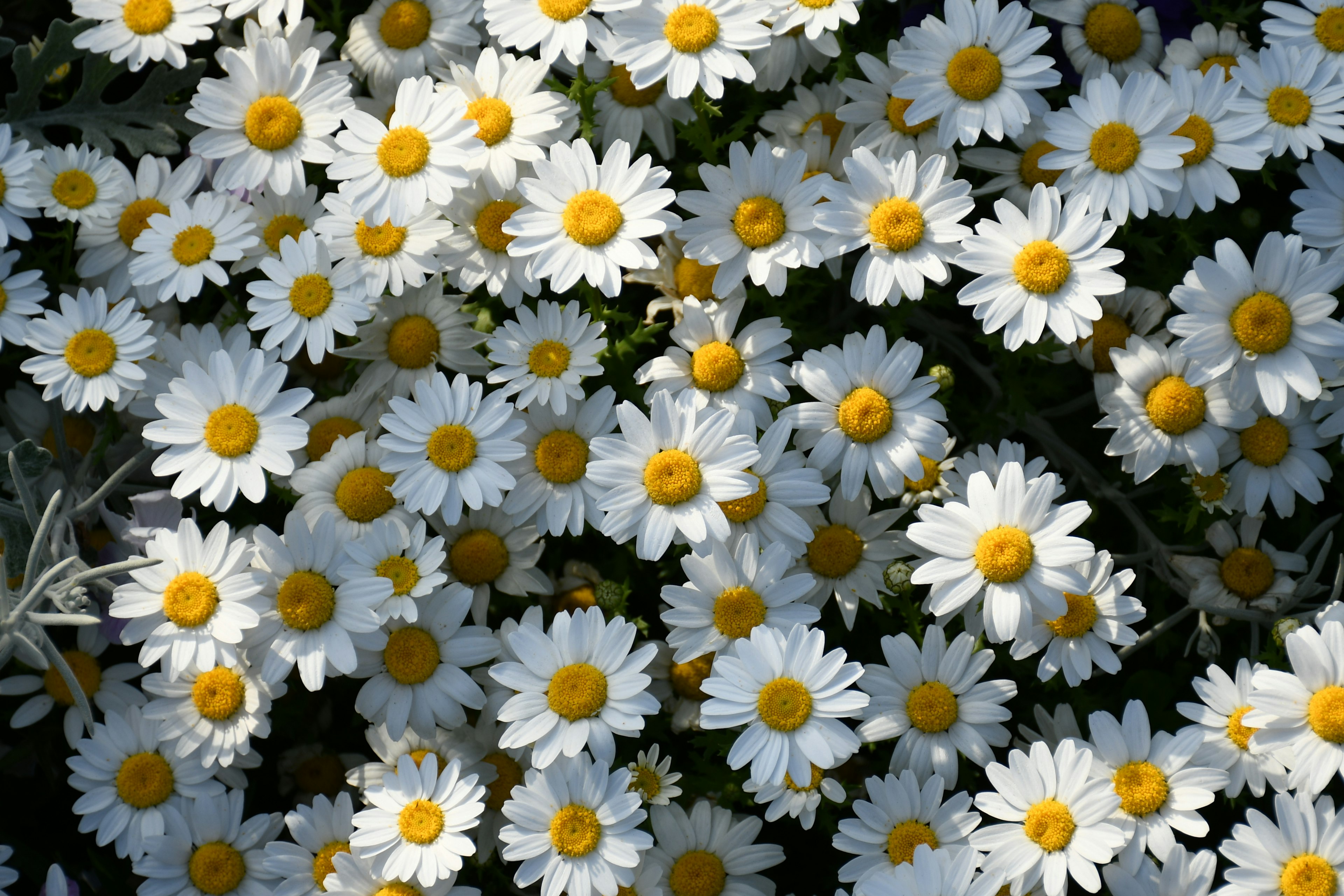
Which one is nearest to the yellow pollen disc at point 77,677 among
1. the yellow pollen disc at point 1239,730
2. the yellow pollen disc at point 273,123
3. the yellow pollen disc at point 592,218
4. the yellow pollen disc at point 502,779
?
the yellow pollen disc at point 502,779

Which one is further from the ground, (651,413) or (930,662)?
(651,413)

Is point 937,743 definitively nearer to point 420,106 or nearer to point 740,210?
point 740,210

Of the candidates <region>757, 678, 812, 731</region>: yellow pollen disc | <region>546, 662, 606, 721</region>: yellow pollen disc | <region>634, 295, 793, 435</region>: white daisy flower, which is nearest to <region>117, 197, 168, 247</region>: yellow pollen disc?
<region>634, 295, 793, 435</region>: white daisy flower

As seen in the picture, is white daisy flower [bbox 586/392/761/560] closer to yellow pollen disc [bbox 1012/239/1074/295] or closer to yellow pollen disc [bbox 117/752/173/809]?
yellow pollen disc [bbox 1012/239/1074/295]

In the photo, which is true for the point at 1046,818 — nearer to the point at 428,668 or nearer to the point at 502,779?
the point at 502,779

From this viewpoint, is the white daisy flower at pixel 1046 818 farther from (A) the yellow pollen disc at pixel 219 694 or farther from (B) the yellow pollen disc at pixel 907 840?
(A) the yellow pollen disc at pixel 219 694

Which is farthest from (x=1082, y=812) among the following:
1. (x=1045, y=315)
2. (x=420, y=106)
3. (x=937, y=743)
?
(x=420, y=106)
